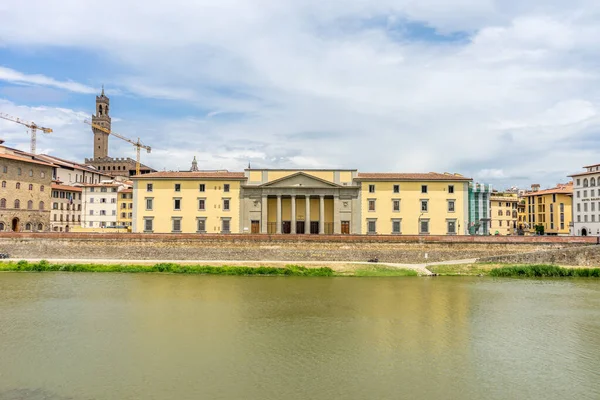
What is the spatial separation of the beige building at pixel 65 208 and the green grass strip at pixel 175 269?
25.5 m

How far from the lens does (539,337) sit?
2014 cm

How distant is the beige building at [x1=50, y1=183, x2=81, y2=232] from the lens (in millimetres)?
64688

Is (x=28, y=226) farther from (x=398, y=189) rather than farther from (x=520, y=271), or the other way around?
(x=520, y=271)

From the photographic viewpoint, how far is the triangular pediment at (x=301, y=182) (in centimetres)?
5122

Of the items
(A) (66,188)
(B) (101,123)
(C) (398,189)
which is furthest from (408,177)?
(B) (101,123)

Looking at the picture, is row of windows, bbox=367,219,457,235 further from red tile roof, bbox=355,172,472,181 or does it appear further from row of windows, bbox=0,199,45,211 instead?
row of windows, bbox=0,199,45,211

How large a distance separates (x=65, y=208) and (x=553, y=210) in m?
71.9

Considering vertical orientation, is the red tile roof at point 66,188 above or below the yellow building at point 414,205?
above

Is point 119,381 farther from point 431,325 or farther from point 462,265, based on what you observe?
point 462,265

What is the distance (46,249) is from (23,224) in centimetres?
1425

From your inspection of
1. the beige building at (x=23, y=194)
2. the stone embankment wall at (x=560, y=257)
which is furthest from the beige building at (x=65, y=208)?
the stone embankment wall at (x=560, y=257)

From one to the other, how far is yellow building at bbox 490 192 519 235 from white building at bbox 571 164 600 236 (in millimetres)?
14534

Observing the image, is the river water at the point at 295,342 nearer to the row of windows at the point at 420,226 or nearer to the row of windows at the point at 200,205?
the row of windows at the point at 420,226

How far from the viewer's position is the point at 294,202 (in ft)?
168
